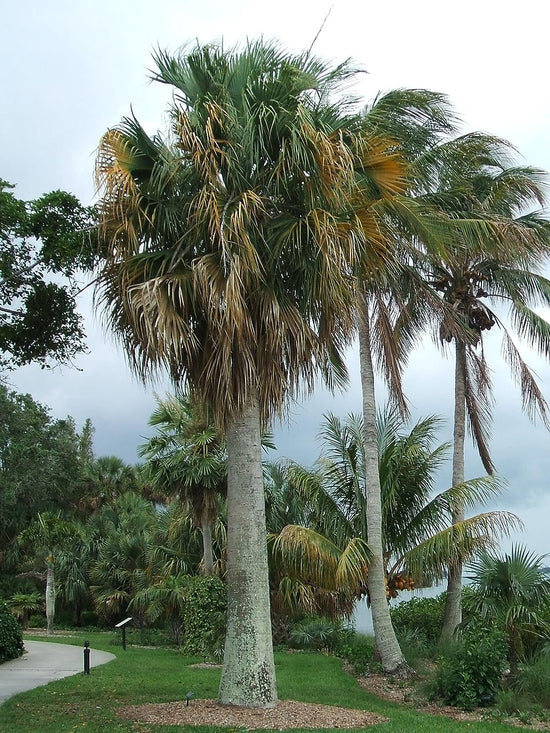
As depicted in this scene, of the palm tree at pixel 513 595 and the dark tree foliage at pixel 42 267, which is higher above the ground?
the dark tree foliage at pixel 42 267

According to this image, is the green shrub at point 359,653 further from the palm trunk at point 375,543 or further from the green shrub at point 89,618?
the green shrub at point 89,618

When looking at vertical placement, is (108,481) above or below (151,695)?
above

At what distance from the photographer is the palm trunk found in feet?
53.8

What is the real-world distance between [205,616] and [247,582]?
12238 millimetres

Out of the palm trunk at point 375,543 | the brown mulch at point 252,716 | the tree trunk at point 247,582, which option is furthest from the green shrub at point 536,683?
the tree trunk at point 247,582

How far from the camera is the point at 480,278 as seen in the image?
775 inches

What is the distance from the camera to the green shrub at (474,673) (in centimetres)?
1219

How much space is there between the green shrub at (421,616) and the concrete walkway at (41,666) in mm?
7661

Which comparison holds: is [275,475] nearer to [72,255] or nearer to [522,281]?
[522,281]

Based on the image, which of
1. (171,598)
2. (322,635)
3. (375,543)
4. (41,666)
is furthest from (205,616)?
(375,543)

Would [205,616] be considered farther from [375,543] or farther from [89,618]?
[89,618]

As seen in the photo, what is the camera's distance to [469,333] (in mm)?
18688

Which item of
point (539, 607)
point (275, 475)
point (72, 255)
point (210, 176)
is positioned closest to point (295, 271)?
point (210, 176)

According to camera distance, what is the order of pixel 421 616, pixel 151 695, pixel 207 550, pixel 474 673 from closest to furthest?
pixel 151 695 → pixel 474 673 → pixel 421 616 → pixel 207 550
